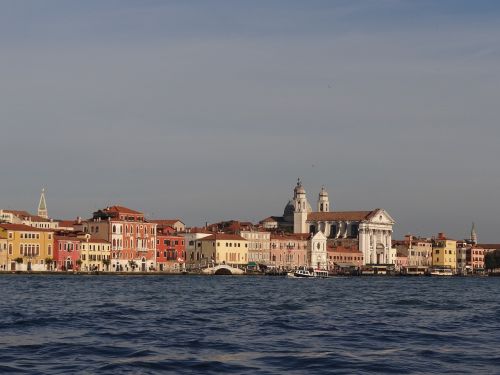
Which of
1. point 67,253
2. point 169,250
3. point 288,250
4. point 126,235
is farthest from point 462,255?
point 67,253

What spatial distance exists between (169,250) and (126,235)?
8.30 meters

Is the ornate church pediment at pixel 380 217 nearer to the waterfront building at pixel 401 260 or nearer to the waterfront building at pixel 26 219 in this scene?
the waterfront building at pixel 401 260

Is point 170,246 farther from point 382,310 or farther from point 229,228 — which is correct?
point 382,310

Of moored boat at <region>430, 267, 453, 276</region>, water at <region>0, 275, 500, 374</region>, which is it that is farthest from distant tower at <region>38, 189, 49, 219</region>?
water at <region>0, 275, 500, 374</region>

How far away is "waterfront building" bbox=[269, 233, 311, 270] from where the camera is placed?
4875 inches

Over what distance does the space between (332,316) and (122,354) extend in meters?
12.2

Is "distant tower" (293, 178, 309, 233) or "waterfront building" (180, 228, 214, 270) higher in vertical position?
"distant tower" (293, 178, 309, 233)

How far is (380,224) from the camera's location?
140375 millimetres

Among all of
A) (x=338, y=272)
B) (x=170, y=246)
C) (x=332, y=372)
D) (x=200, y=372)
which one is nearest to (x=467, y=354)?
(x=332, y=372)

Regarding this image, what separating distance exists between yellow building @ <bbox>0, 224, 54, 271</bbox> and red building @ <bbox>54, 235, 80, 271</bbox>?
66 cm

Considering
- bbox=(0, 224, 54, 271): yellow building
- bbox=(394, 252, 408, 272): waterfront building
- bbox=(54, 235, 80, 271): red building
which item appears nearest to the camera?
bbox=(0, 224, 54, 271): yellow building

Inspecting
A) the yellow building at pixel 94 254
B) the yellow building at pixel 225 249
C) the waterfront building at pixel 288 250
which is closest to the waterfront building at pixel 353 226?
the waterfront building at pixel 288 250

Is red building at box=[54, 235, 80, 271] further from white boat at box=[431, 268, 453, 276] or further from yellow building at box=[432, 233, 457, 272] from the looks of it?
yellow building at box=[432, 233, 457, 272]

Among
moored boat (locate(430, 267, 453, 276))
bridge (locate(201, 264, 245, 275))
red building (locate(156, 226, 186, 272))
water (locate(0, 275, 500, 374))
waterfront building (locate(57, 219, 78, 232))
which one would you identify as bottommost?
water (locate(0, 275, 500, 374))
